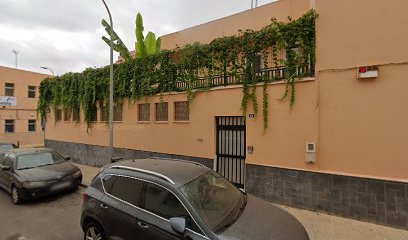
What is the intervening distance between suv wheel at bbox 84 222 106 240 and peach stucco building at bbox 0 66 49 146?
930 inches

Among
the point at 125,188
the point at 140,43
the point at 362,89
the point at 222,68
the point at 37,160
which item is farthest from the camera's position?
the point at 140,43

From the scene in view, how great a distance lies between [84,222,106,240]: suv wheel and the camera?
411 cm

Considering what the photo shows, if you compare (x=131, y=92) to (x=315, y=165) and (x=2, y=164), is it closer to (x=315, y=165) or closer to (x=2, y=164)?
(x=2, y=164)

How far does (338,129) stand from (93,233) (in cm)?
598

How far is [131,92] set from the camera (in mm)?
11141

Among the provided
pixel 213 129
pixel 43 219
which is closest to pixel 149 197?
pixel 43 219

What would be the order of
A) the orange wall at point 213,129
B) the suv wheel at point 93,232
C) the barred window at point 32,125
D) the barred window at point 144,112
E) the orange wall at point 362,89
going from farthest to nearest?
the barred window at point 32,125
the barred window at point 144,112
the orange wall at point 213,129
the orange wall at point 362,89
the suv wheel at point 93,232

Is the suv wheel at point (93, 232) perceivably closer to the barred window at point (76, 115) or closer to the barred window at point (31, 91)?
the barred window at point (76, 115)

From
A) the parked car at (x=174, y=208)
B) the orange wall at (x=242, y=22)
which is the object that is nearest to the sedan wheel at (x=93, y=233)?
the parked car at (x=174, y=208)

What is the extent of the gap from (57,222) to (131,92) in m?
6.58

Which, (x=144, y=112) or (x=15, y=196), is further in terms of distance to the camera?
(x=144, y=112)

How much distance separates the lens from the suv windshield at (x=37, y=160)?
7766 mm

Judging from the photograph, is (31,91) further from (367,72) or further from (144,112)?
(367,72)

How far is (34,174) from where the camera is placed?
7246 millimetres
